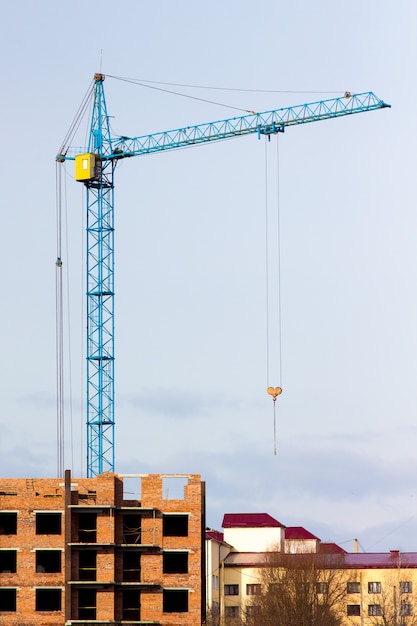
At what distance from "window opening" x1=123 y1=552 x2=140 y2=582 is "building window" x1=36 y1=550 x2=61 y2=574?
5265 millimetres

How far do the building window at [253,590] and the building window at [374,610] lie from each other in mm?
10663

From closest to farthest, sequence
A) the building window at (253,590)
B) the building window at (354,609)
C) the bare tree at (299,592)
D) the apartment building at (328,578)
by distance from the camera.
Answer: the bare tree at (299,592)
the apartment building at (328,578)
the building window at (253,590)
the building window at (354,609)

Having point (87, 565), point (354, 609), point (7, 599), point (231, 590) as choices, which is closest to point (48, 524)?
point (87, 565)

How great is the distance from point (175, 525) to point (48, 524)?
1008 cm

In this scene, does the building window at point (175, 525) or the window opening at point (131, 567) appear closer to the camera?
the window opening at point (131, 567)

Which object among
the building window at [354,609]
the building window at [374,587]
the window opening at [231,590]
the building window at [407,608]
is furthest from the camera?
the building window at [374,587]

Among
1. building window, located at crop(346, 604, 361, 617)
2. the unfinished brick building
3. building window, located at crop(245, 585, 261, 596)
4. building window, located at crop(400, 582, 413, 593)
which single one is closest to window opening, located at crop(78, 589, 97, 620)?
the unfinished brick building

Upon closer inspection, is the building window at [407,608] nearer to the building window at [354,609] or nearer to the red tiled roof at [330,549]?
the building window at [354,609]

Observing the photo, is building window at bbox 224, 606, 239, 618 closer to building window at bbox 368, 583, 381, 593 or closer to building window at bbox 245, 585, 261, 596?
building window at bbox 245, 585, 261, 596

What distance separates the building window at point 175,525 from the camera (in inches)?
5266

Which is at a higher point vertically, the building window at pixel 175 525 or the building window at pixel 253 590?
the building window at pixel 175 525

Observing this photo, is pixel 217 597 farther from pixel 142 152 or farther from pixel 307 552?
pixel 142 152

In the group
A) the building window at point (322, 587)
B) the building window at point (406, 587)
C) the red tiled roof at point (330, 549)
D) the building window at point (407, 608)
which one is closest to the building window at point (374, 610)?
the building window at point (407, 608)

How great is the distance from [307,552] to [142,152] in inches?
1734
